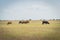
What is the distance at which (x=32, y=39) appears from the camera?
18.0ft

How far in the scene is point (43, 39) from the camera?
5504 mm

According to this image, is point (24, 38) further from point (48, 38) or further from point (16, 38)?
point (48, 38)

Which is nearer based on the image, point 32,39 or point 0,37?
point 32,39

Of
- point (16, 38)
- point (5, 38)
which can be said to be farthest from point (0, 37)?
point (16, 38)

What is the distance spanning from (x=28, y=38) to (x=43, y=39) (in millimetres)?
575

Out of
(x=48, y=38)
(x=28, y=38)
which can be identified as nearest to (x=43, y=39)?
(x=48, y=38)

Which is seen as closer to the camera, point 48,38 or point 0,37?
point 48,38

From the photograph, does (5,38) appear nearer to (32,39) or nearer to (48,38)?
(32,39)

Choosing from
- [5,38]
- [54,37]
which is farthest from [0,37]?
[54,37]

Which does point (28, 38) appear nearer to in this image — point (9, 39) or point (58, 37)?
point (9, 39)

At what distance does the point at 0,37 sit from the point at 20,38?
849 millimetres

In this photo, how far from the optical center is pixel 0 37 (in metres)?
5.96

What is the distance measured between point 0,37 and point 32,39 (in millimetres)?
1349

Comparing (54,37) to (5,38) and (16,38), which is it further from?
(5,38)
